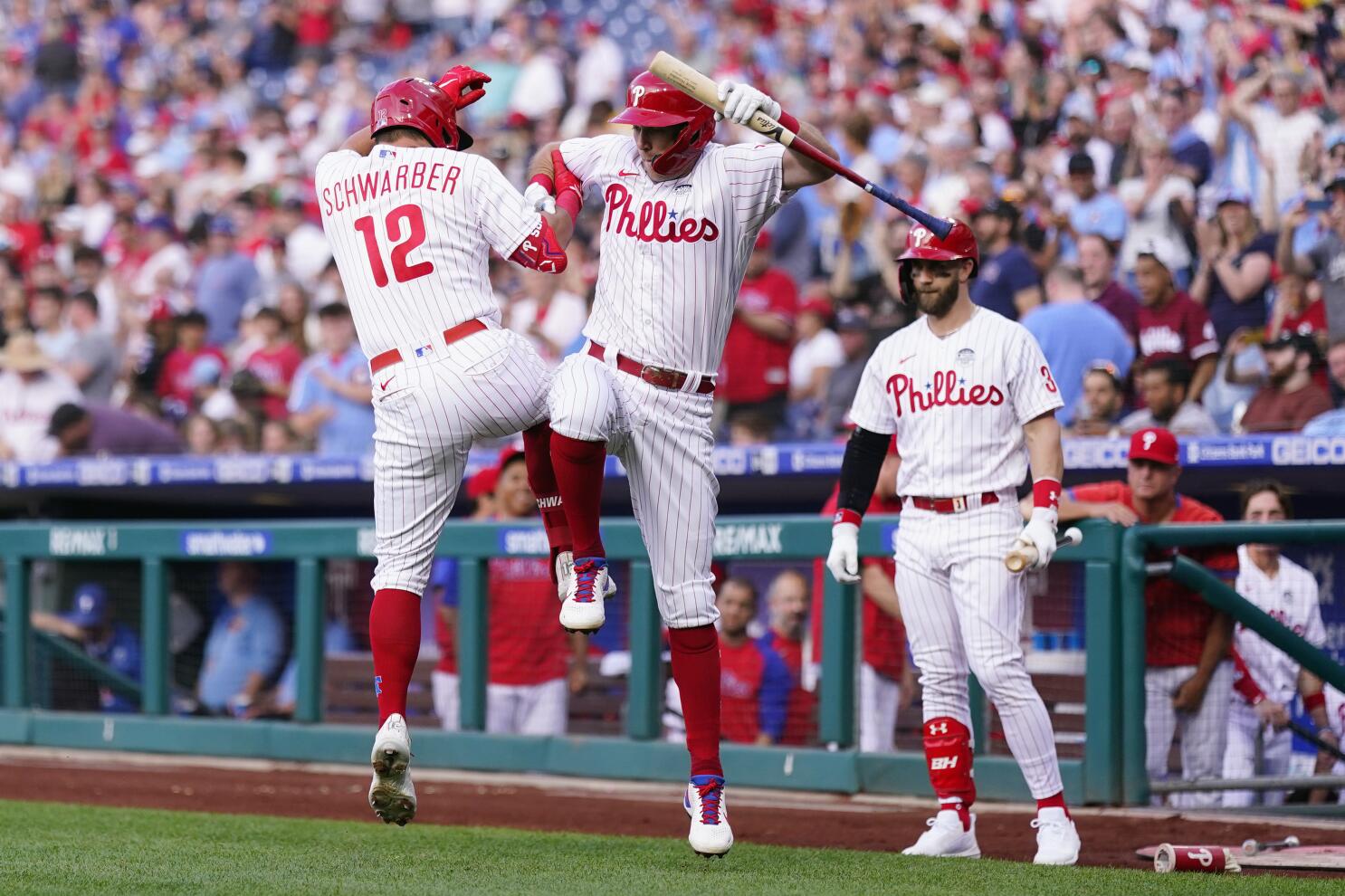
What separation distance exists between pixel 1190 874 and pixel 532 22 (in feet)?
39.3

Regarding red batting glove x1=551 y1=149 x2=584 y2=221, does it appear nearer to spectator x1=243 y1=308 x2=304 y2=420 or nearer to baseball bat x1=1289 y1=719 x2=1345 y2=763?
baseball bat x1=1289 y1=719 x2=1345 y2=763

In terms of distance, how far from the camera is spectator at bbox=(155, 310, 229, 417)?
11.6m

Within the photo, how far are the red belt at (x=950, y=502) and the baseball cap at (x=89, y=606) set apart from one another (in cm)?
546

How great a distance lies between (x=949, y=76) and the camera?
1154 cm

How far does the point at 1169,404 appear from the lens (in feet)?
26.0

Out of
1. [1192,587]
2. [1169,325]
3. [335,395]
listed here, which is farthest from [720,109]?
[335,395]

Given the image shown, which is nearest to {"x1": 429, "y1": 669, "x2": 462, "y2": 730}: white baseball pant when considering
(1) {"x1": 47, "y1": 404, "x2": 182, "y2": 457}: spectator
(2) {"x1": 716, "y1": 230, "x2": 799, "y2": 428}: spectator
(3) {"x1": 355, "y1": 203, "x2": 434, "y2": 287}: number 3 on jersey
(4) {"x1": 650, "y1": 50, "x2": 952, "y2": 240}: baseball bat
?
(2) {"x1": 716, "y1": 230, "x2": 799, "y2": 428}: spectator

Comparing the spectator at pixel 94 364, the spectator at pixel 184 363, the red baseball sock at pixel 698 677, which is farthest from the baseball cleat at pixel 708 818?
the spectator at pixel 94 364

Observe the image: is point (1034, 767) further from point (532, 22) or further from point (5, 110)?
point (5, 110)

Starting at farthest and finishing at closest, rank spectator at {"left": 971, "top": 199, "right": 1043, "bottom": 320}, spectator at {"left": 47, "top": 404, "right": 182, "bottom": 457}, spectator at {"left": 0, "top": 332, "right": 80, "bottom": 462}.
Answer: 1. spectator at {"left": 0, "top": 332, "right": 80, "bottom": 462}
2. spectator at {"left": 47, "top": 404, "right": 182, "bottom": 457}
3. spectator at {"left": 971, "top": 199, "right": 1043, "bottom": 320}

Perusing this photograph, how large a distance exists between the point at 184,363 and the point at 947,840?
7585 mm

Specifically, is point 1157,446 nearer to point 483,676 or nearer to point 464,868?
point 464,868

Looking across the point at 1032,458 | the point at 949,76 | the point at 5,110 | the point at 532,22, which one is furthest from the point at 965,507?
the point at 5,110

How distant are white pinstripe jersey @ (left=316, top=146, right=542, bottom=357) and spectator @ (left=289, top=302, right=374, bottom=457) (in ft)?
17.0
